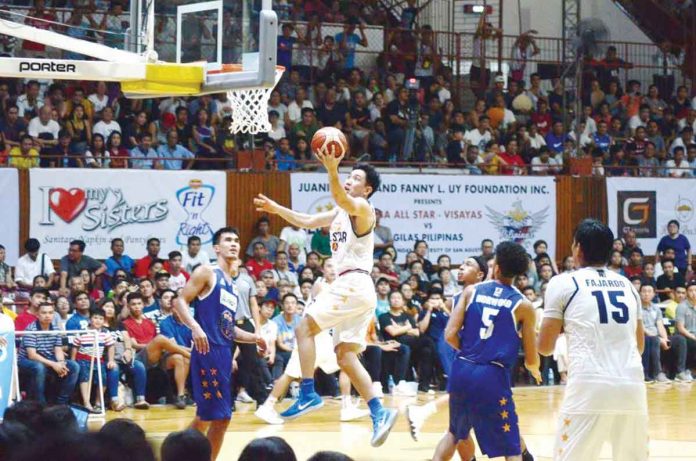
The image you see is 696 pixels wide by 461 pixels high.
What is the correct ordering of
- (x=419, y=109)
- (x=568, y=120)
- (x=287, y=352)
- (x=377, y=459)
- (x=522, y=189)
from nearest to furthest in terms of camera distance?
(x=377, y=459) → (x=287, y=352) → (x=522, y=189) → (x=419, y=109) → (x=568, y=120)

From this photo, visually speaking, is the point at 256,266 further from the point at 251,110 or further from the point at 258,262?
the point at 251,110

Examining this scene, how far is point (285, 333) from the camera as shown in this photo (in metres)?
15.0

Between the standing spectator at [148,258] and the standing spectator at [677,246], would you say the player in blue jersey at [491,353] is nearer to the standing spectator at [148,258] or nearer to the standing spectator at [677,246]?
the standing spectator at [148,258]

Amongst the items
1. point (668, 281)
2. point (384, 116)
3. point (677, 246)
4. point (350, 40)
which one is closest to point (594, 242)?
point (668, 281)

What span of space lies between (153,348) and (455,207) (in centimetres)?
710

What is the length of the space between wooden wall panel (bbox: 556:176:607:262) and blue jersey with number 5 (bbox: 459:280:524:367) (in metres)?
A: 12.9

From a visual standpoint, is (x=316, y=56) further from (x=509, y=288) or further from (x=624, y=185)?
(x=509, y=288)

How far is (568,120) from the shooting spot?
23.0 meters

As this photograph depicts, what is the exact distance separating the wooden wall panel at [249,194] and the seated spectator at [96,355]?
482 centimetres

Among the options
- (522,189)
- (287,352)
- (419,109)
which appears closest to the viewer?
(287,352)

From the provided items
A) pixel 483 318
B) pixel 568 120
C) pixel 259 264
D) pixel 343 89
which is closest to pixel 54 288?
pixel 259 264

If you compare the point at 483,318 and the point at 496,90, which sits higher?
the point at 496,90

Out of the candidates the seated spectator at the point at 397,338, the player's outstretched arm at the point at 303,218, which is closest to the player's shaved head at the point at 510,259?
the player's outstretched arm at the point at 303,218

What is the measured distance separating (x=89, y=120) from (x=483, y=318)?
11650 millimetres
